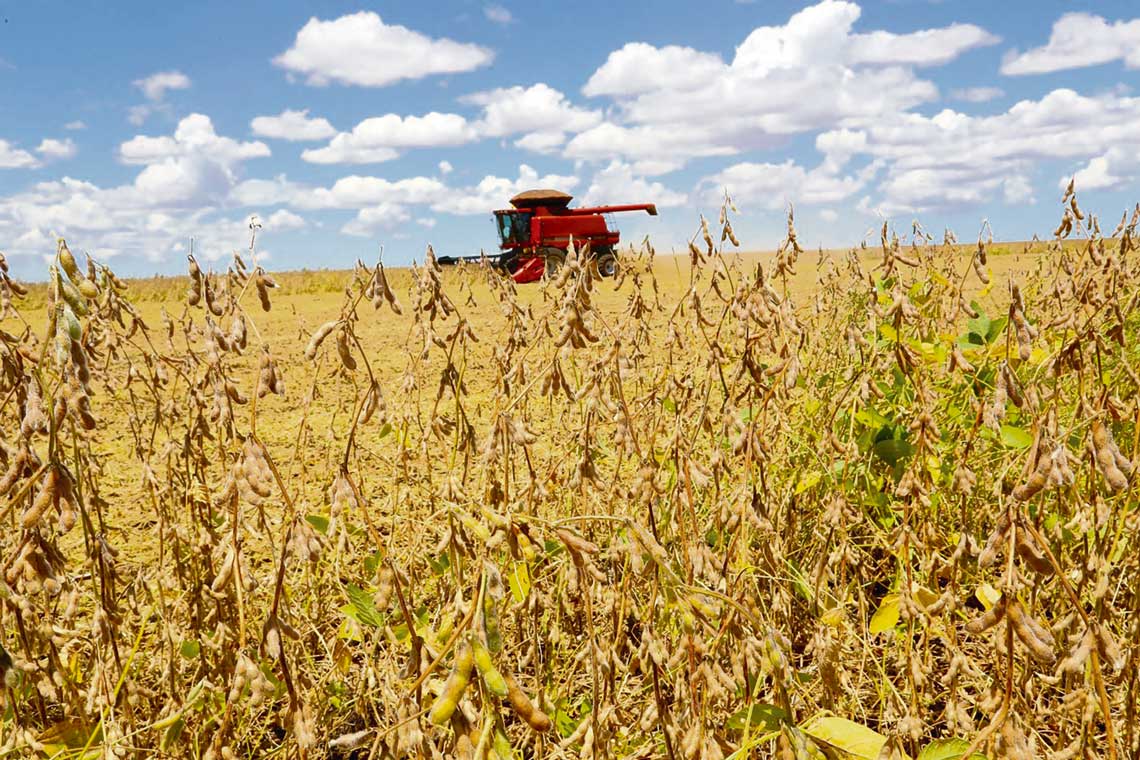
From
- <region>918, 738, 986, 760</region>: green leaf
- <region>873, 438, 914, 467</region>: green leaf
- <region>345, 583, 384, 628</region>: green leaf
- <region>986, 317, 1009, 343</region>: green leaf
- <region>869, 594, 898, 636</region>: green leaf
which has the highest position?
<region>986, 317, 1009, 343</region>: green leaf

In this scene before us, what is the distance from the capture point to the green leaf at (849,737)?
1.18 metres

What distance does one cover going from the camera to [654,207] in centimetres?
2288

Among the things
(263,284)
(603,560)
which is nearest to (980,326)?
(603,560)

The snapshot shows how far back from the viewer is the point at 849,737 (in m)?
1.22

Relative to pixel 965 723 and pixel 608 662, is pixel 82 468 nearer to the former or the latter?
pixel 608 662

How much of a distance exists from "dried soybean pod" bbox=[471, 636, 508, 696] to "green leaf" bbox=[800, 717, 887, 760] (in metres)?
0.59

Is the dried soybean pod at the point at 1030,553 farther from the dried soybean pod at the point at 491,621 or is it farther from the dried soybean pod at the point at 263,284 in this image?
the dried soybean pod at the point at 263,284

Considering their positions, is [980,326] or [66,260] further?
[980,326]

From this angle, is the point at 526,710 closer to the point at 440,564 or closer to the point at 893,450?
the point at 440,564

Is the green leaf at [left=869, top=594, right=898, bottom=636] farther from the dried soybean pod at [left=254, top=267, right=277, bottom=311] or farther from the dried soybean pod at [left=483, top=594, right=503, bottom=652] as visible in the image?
the dried soybean pod at [left=254, top=267, right=277, bottom=311]

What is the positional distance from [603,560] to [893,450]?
0.96 m

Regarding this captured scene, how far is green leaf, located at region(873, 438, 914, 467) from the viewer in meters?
2.49

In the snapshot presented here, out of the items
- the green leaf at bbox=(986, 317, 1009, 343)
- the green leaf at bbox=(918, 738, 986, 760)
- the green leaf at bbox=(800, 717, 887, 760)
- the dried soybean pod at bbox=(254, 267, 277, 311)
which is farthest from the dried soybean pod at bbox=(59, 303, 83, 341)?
the green leaf at bbox=(986, 317, 1009, 343)

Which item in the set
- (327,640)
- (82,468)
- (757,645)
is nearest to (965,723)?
(757,645)
